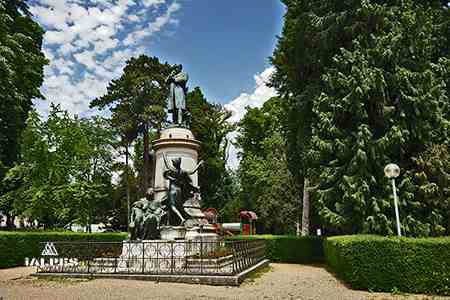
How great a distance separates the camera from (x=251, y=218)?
114 feet

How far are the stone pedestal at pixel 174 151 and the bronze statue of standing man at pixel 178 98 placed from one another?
1132 mm

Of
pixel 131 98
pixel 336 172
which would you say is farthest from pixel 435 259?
pixel 131 98

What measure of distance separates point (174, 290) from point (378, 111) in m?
9.20

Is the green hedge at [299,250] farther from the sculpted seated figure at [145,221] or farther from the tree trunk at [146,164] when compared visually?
the tree trunk at [146,164]

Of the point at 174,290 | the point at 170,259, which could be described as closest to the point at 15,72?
the point at 170,259

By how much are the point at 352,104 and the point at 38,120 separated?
72.6 feet

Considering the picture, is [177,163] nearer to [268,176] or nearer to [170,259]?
[170,259]

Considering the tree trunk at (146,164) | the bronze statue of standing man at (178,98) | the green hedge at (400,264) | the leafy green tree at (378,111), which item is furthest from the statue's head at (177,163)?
the tree trunk at (146,164)

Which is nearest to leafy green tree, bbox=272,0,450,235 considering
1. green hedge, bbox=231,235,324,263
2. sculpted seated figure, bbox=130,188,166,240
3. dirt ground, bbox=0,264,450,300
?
dirt ground, bbox=0,264,450,300

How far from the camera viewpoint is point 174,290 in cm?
959

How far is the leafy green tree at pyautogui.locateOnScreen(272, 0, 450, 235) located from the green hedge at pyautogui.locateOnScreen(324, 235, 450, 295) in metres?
2.71

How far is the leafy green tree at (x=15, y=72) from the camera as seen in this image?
1992 centimetres

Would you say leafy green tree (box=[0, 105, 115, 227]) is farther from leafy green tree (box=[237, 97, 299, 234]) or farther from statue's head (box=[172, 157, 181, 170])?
leafy green tree (box=[237, 97, 299, 234])

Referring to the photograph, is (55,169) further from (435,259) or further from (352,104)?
(435,259)
